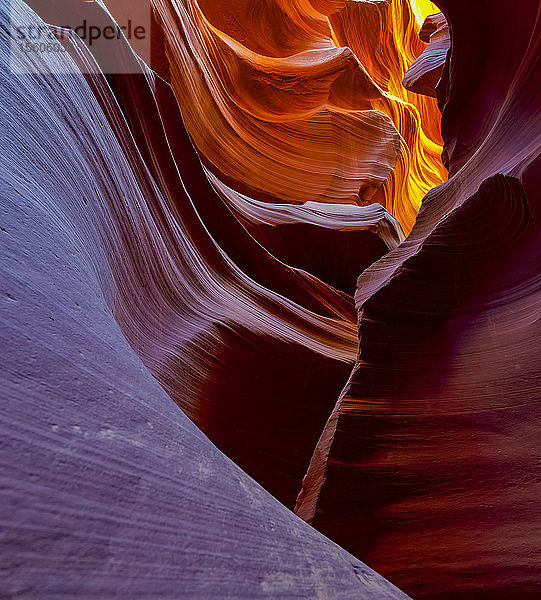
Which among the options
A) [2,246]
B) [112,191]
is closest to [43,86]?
[112,191]

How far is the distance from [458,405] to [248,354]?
151 centimetres

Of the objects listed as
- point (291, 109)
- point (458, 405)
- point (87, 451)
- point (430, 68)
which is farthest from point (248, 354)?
point (291, 109)

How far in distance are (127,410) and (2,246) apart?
0.42 metres

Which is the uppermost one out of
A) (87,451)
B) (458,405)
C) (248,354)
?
(248,354)

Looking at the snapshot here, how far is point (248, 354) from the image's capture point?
3348 mm

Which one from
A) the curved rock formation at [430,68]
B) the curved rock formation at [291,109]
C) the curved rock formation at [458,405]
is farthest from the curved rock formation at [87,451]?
the curved rock formation at [430,68]

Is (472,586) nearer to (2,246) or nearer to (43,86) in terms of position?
(2,246)

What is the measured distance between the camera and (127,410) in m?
0.91

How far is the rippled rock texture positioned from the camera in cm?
73

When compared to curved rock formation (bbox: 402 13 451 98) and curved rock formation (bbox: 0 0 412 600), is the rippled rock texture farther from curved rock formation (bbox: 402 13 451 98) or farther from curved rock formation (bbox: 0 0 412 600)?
curved rock formation (bbox: 402 13 451 98)

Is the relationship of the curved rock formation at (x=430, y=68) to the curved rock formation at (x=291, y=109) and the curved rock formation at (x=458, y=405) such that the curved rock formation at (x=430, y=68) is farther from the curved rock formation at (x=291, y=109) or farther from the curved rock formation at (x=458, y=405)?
the curved rock formation at (x=458, y=405)

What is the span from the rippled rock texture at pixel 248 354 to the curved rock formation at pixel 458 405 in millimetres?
10

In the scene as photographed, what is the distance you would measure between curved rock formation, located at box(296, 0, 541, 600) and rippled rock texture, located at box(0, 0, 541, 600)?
10 mm

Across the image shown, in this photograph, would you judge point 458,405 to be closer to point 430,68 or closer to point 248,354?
point 248,354
